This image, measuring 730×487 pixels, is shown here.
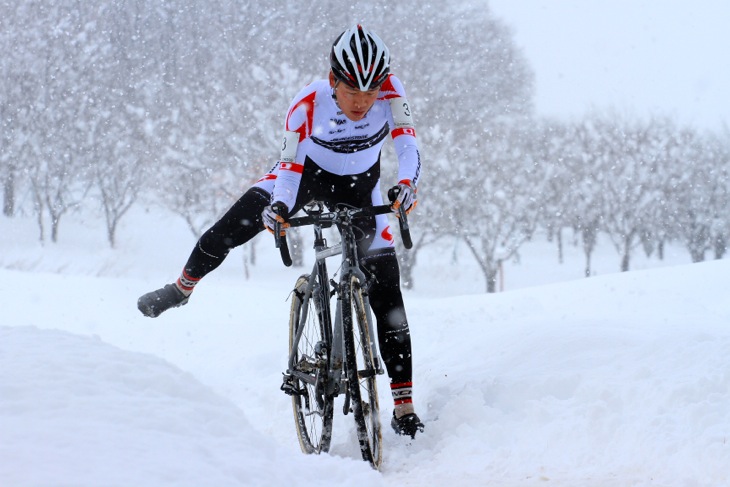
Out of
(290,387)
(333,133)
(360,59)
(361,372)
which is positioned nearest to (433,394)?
(290,387)

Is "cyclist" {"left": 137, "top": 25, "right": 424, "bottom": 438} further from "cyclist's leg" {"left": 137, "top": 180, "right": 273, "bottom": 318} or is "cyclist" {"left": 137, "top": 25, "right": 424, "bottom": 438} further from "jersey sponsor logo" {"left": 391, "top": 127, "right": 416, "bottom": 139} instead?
"cyclist's leg" {"left": 137, "top": 180, "right": 273, "bottom": 318}

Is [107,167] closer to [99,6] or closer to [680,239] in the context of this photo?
[99,6]

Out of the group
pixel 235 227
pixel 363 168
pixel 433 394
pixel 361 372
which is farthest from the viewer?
pixel 433 394

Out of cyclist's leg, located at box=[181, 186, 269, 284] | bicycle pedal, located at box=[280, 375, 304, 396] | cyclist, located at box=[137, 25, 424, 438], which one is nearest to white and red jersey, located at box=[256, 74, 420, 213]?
cyclist, located at box=[137, 25, 424, 438]

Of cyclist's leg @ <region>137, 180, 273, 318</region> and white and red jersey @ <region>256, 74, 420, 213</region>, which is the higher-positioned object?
white and red jersey @ <region>256, 74, 420, 213</region>

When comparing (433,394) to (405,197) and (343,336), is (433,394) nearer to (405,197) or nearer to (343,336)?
(343,336)

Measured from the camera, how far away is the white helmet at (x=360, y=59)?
436 centimetres

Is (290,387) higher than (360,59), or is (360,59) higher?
(360,59)

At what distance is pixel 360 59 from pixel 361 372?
1.81 meters

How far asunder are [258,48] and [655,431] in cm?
3736

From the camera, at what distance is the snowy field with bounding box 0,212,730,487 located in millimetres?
2268

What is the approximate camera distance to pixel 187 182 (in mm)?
39250

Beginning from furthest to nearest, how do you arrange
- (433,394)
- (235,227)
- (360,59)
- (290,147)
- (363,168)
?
(433,394), (235,227), (363,168), (290,147), (360,59)

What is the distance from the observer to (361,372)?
425cm
